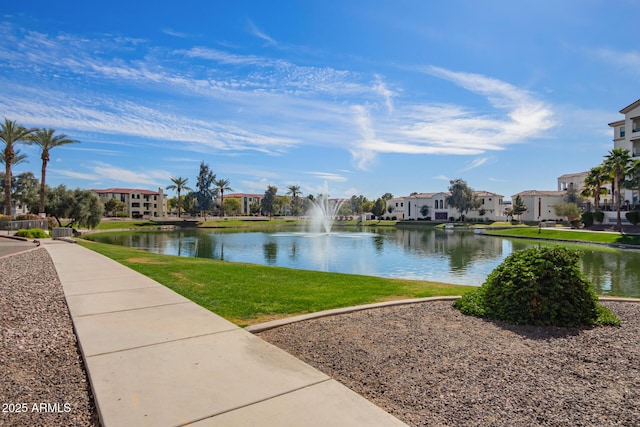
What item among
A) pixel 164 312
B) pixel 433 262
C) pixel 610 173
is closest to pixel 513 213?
pixel 610 173

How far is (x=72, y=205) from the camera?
53.3m

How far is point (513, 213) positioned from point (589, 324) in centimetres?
9817

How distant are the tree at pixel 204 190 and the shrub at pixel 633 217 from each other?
9291 centimetres

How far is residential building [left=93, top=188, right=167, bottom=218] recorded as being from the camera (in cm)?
12138

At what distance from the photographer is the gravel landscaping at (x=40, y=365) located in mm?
3717

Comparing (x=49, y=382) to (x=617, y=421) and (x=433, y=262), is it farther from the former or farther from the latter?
(x=433, y=262)

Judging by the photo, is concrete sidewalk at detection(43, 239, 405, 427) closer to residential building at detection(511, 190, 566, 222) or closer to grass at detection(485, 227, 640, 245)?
grass at detection(485, 227, 640, 245)

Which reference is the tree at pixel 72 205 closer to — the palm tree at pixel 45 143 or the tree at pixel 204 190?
the palm tree at pixel 45 143

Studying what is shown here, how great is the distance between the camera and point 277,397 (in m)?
4.02

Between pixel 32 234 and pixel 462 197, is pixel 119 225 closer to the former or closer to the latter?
pixel 32 234

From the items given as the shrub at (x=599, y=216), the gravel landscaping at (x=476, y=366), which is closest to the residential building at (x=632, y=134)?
the shrub at (x=599, y=216)

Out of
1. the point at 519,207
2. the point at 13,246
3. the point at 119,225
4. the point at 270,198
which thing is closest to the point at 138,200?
the point at 270,198

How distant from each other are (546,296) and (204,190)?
111m

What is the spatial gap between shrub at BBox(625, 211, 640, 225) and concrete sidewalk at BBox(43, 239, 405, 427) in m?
57.2
